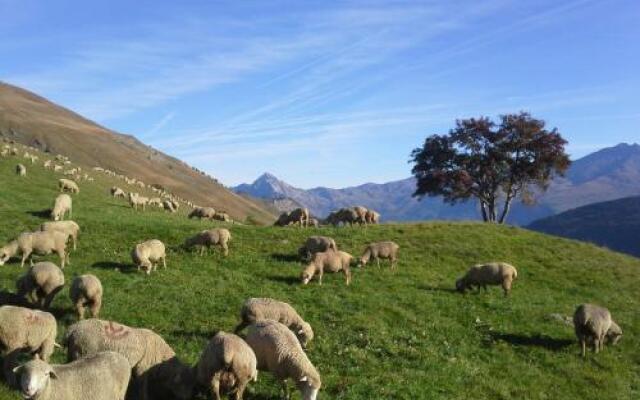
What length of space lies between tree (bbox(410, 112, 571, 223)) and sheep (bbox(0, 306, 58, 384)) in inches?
2073

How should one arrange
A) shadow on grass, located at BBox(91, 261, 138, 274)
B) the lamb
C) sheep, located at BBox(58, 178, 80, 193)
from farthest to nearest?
sheep, located at BBox(58, 178, 80, 193) → shadow on grass, located at BBox(91, 261, 138, 274) → the lamb

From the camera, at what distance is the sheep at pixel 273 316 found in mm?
20172

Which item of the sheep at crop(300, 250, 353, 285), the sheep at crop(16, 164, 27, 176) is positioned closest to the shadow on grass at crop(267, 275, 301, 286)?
the sheep at crop(300, 250, 353, 285)

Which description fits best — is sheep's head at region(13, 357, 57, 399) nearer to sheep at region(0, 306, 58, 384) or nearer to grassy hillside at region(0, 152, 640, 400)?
grassy hillside at region(0, 152, 640, 400)

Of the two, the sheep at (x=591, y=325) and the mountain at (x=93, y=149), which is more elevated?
the mountain at (x=93, y=149)

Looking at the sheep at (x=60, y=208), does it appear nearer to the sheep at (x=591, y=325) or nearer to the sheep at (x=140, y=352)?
the sheep at (x=140, y=352)

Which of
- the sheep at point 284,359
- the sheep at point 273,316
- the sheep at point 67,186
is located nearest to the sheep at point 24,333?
the sheep at point 284,359

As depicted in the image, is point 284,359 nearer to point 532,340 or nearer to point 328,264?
point 532,340

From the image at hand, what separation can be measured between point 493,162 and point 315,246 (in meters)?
36.6

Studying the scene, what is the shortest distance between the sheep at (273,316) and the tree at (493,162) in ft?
150

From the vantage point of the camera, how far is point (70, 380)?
13031 mm

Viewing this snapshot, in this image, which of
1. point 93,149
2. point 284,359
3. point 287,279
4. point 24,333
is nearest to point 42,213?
point 287,279

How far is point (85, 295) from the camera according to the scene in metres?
20.7

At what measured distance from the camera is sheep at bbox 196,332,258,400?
14.9m
